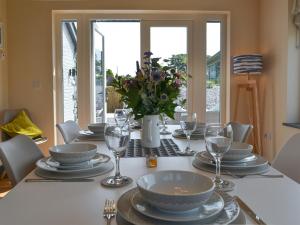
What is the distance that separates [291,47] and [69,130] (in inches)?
101

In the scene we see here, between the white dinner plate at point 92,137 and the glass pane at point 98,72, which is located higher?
the glass pane at point 98,72

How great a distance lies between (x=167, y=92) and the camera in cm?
175

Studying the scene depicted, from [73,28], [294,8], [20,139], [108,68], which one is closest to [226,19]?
[294,8]

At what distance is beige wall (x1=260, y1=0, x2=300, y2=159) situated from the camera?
3.50 meters

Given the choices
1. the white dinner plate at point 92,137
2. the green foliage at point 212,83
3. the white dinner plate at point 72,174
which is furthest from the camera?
the green foliage at point 212,83

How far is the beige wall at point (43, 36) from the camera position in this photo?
163 inches

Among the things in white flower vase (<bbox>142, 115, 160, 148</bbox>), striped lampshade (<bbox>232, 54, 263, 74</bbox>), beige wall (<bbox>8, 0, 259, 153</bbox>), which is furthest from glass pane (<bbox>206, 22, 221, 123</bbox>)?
white flower vase (<bbox>142, 115, 160, 148</bbox>)

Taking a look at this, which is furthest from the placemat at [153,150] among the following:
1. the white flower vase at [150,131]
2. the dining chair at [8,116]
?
the dining chair at [8,116]

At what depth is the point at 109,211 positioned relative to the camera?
2.80 feet

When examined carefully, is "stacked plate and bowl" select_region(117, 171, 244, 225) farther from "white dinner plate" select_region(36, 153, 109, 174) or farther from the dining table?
"white dinner plate" select_region(36, 153, 109, 174)

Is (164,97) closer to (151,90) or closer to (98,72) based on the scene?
(151,90)

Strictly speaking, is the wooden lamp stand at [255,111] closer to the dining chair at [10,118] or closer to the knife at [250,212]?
the dining chair at [10,118]

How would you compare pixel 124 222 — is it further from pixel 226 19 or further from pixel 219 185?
pixel 226 19

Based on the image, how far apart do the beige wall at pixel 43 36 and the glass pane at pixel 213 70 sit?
10.2 inches
